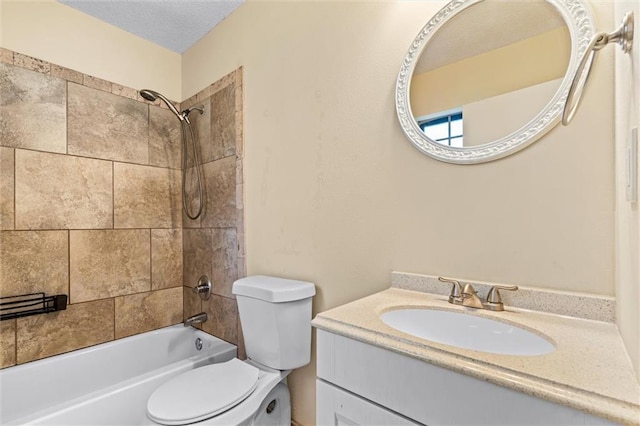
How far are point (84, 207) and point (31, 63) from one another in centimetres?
86

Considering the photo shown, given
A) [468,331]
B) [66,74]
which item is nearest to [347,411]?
[468,331]

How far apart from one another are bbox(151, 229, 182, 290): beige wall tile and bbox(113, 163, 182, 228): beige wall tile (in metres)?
0.07

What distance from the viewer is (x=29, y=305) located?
5.58 ft

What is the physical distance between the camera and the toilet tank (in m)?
1.41

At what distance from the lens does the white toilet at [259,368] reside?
1207 millimetres

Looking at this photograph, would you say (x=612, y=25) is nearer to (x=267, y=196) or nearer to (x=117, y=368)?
(x=267, y=196)

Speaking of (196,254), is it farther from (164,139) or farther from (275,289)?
(275,289)

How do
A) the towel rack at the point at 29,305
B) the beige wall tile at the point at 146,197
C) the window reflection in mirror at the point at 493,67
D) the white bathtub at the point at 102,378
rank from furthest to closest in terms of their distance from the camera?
the beige wall tile at the point at 146,197
the towel rack at the point at 29,305
the white bathtub at the point at 102,378
the window reflection in mirror at the point at 493,67

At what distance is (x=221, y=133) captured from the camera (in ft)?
6.84

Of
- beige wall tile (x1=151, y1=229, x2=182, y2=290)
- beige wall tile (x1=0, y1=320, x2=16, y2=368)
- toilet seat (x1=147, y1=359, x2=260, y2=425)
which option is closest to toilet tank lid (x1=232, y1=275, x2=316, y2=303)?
toilet seat (x1=147, y1=359, x2=260, y2=425)

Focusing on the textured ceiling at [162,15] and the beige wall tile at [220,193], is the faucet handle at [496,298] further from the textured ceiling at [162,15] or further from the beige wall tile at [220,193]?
the textured ceiling at [162,15]

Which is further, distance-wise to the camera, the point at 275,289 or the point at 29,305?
the point at 29,305

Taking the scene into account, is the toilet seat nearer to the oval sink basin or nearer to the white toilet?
the white toilet

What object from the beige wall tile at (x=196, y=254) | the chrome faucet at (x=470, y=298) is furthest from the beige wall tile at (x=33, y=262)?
the chrome faucet at (x=470, y=298)
